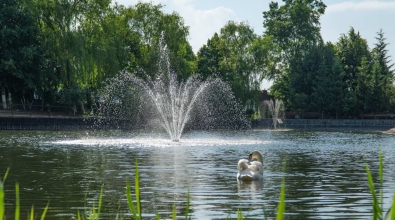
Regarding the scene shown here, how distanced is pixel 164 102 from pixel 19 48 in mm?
12658

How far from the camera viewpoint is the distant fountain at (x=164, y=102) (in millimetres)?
59938

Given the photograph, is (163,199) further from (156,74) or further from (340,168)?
(156,74)

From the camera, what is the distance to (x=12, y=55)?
57.1 meters

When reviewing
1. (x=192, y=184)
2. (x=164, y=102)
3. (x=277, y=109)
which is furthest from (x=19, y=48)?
(x=192, y=184)

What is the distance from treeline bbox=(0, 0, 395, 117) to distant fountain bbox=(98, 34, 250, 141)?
1.16 m

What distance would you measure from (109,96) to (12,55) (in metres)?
9.23

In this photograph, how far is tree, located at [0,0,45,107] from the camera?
5641 centimetres

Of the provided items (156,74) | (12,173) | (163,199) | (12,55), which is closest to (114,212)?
(163,199)

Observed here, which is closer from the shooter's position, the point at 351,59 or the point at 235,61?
the point at 235,61

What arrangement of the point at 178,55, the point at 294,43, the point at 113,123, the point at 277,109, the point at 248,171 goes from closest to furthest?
the point at 248,171 → the point at 113,123 → the point at 178,55 → the point at 277,109 → the point at 294,43

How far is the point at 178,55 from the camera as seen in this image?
70.3 m

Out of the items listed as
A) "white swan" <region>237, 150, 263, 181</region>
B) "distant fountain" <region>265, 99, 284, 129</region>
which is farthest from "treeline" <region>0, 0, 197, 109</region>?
"white swan" <region>237, 150, 263, 181</region>

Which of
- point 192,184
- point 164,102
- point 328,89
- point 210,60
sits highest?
point 210,60

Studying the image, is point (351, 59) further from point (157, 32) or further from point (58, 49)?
point (58, 49)
